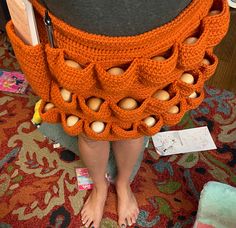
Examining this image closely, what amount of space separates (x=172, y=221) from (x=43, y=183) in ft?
1.58

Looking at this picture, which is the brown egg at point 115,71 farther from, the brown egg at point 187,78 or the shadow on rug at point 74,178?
the shadow on rug at point 74,178

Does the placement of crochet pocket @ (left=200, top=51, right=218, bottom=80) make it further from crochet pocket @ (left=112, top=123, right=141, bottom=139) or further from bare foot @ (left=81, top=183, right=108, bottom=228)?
bare foot @ (left=81, top=183, right=108, bottom=228)

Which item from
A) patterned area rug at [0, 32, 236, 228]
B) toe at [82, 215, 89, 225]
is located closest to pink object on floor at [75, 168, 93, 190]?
patterned area rug at [0, 32, 236, 228]

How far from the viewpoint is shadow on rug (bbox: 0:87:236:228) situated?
4.01 ft

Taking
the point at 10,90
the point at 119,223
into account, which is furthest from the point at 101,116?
the point at 10,90

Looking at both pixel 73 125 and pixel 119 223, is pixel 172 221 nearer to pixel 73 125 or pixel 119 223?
pixel 119 223

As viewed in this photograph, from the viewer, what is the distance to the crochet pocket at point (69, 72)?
699mm

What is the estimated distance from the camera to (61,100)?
0.80 metres

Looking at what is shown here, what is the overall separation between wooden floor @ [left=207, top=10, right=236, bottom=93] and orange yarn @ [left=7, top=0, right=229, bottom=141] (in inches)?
33.9

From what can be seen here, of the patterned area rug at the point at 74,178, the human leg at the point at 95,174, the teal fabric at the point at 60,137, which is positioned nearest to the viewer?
the human leg at the point at 95,174

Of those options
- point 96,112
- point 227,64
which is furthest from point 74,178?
point 227,64

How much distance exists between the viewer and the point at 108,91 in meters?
0.74

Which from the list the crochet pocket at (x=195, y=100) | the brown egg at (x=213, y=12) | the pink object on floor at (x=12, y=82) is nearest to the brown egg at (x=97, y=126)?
the crochet pocket at (x=195, y=100)

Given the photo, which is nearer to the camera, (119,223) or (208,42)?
(208,42)
